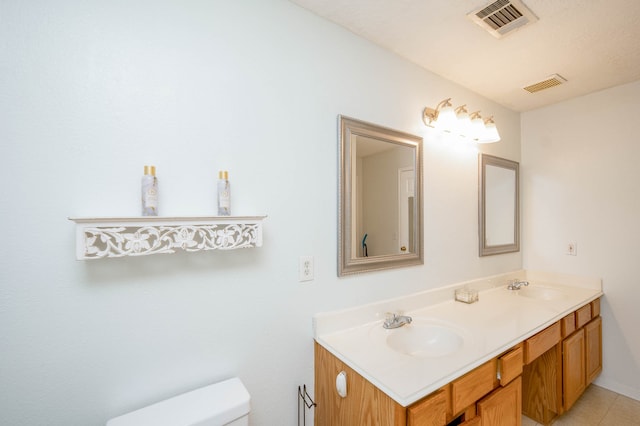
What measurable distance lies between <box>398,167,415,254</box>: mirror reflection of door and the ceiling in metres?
0.73

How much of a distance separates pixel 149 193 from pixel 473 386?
142cm

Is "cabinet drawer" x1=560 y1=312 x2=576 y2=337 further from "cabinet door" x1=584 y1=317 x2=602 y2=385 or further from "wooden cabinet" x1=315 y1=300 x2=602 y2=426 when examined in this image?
"cabinet door" x1=584 y1=317 x2=602 y2=385

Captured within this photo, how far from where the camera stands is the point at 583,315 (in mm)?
1921

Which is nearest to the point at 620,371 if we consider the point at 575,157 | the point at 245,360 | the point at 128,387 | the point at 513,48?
the point at 575,157

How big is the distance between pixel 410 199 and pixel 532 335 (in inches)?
36.6

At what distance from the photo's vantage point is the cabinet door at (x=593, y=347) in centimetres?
198

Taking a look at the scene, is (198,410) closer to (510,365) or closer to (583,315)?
(510,365)

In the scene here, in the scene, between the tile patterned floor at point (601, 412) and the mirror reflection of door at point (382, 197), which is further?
the tile patterned floor at point (601, 412)

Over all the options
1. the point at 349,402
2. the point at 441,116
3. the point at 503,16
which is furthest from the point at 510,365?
the point at 503,16

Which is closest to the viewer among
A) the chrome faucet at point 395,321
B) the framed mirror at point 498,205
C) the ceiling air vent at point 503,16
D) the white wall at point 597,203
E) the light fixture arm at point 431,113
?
the ceiling air vent at point 503,16

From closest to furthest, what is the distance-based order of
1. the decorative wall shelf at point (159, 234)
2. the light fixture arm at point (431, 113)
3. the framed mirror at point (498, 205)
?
the decorative wall shelf at point (159, 234), the light fixture arm at point (431, 113), the framed mirror at point (498, 205)

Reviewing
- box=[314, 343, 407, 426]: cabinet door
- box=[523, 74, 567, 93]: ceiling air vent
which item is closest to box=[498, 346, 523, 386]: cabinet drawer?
box=[314, 343, 407, 426]: cabinet door

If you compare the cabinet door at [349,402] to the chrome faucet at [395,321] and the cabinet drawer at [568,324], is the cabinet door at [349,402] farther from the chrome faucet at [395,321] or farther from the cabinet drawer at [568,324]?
the cabinet drawer at [568,324]

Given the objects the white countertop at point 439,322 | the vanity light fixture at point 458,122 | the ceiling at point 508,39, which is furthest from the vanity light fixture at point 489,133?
the white countertop at point 439,322
